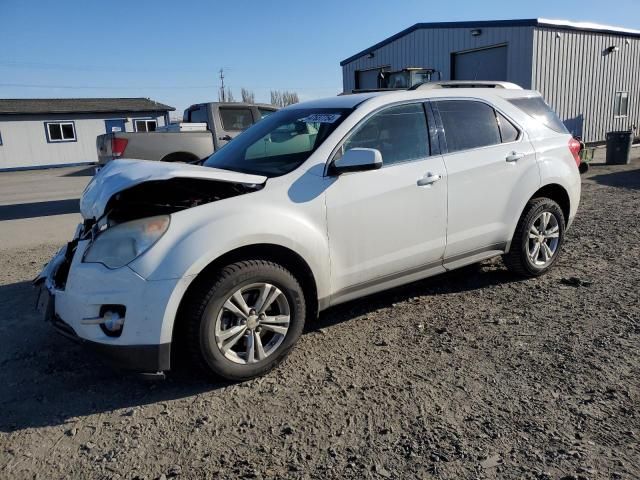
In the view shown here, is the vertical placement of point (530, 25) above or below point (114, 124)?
above

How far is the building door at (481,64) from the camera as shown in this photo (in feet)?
58.4

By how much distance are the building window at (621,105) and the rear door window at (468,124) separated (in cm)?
1978

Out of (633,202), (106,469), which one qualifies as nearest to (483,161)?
(106,469)

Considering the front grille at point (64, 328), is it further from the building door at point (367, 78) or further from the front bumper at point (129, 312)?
the building door at point (367, 78)

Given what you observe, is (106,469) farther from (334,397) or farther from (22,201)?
(22,201)

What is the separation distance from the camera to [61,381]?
3264 millimetres

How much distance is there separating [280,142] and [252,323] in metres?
1.63

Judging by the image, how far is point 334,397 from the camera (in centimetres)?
302

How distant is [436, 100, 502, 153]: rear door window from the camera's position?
4.11 m

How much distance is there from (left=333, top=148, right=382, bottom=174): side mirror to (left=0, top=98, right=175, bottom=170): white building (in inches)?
1095

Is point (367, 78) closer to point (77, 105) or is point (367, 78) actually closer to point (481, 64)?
point (481, 64)

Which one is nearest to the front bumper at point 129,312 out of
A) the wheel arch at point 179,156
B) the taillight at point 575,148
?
the taillight at point 575,148

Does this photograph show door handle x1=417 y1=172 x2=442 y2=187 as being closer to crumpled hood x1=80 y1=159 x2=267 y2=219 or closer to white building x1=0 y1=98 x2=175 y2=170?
crumpled hood x1=80 y1=159 x2=267 y2=219

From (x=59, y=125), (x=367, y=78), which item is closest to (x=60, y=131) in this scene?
(x=59, y=125)
